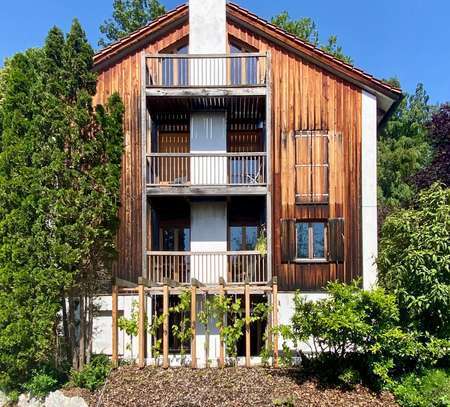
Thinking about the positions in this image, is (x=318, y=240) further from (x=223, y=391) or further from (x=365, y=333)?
(x=223, y=391)

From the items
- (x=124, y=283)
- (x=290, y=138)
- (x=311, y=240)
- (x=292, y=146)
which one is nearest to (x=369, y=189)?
(x=311, y=240)

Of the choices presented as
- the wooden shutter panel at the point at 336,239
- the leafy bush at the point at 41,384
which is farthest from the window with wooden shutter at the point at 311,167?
the leafy bush at the point at 41,384

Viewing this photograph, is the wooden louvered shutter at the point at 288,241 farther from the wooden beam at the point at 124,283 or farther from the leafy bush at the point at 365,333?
the wooden beam at the point at 124,283

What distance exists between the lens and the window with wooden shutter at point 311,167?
15203 mm

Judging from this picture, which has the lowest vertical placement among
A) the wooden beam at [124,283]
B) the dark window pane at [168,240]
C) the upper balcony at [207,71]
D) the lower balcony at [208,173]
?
the wooden beam at [124,283]

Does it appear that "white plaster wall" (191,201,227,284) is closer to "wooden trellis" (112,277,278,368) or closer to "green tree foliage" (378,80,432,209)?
"wooden trellis" (112,277,278,368)

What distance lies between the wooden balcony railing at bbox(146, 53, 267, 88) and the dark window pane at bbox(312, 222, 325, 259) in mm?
5049

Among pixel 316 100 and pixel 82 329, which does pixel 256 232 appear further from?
pixel 82 329

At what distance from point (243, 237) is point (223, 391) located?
249 inches

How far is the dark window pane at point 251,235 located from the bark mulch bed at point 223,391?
5.18 metres

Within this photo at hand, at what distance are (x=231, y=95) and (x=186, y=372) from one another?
27.1 feet

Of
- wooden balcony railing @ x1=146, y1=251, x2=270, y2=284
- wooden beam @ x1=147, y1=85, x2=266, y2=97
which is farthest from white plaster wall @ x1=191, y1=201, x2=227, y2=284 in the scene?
wooden beam @ x1=147, y1=85, x2=266, y2=97

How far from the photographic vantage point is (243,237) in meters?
16.3

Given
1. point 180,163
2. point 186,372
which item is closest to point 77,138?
point 180,163
